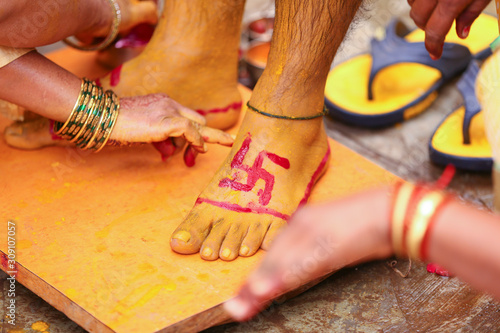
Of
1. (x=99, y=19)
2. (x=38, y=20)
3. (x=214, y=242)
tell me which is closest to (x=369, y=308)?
(x=214, y=242)

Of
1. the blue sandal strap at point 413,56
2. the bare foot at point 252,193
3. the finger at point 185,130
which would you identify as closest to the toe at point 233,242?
the bare foot at point 252,193

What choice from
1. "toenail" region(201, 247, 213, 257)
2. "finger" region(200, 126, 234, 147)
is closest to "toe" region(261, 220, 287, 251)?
"toenail" region(201, 247, 213, 257)

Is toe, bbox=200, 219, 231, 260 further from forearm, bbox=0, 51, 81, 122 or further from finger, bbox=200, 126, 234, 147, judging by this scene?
forearm, bbox=0, 51, 81, 122

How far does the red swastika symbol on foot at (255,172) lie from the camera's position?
141cm

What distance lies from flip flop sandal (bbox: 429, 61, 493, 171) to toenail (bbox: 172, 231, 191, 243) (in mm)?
954

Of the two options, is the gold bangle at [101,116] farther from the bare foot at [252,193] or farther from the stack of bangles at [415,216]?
the stack of bangles at [415,216]

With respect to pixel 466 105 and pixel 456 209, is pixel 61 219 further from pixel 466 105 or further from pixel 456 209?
pixel 466 105

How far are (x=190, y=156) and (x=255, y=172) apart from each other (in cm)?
26

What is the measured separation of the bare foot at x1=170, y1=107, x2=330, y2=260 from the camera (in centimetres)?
134

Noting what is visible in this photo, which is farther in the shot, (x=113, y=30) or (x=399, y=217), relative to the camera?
(x=113, y=30)

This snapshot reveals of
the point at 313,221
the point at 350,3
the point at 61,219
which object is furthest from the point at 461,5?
the point at 61,219

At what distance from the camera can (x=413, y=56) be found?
2.22m

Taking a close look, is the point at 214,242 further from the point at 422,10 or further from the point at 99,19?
the point at 99,19

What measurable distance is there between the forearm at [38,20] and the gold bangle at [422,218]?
1.03 meters
